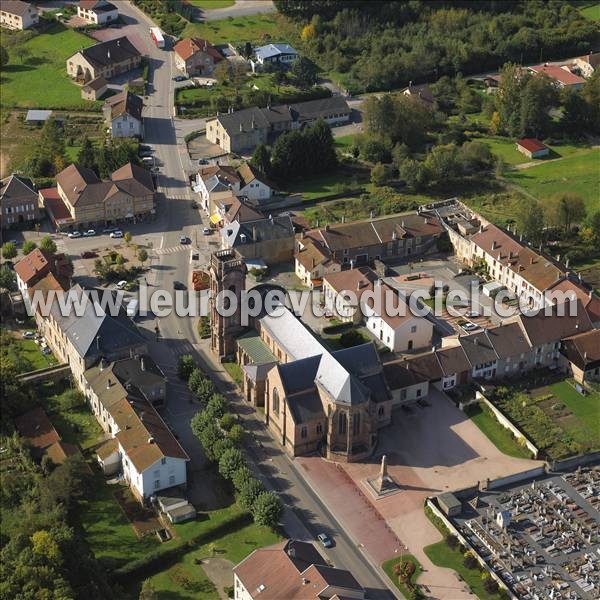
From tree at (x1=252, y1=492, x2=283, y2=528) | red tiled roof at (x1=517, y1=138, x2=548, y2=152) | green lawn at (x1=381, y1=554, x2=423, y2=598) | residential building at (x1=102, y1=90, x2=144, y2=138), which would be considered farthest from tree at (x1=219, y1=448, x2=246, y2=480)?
red tiled roof at (x1=517, y1=138, x2=548, y2=152)

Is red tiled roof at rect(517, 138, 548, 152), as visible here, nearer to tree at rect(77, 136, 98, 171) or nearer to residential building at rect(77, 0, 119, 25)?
tree at rect(77, 136, 98, 171)

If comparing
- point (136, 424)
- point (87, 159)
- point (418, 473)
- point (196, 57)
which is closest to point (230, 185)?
point (87, 159)

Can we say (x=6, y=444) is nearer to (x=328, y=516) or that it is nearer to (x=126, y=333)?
(x=126, y=333)

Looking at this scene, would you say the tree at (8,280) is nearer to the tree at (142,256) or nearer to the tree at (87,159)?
the tree at (142,256)

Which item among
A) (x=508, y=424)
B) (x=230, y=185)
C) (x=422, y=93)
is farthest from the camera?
(x=422, y=93)

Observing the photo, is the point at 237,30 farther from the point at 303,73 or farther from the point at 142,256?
the point at 142,256

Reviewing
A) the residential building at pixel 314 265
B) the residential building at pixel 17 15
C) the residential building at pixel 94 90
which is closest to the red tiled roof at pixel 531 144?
the residential building at pixel 314 265

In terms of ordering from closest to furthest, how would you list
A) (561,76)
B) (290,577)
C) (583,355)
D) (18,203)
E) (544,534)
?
(290,577)
(544,534)
(583,355)
(18,203)
(561,76)
